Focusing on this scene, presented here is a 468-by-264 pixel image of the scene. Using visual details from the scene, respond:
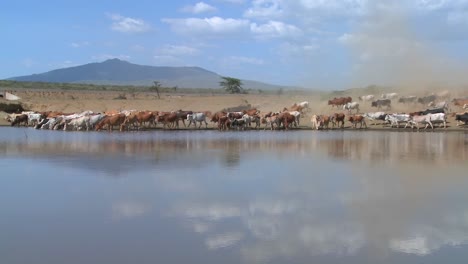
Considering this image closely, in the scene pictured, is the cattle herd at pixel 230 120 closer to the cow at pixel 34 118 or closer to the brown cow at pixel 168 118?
the brown cow at pixel 168 118

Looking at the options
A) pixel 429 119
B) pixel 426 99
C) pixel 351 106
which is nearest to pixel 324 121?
pixel 429 119

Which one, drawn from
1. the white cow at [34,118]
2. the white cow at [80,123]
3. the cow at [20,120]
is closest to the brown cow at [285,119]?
the white cow at [80,123]

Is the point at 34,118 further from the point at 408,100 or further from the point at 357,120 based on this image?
the point at 408,100

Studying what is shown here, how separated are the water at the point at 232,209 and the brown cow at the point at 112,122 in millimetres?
12932

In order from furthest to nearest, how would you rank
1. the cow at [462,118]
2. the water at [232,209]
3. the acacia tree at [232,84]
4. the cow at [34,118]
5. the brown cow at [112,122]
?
the acacia tree at [232,84] < the cow at [34,118] < the cow at [462,118] < the brown cow at [112,122] < the water at [232,209]

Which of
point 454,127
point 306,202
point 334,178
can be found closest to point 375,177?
point 334,178

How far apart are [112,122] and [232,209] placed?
21165 millimetres

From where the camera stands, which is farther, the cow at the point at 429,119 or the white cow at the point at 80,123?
the cow at the point at 429,119

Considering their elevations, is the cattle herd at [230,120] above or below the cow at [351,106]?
below

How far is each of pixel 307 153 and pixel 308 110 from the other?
22.0 m

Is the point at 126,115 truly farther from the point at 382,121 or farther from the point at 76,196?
the point at 76,196

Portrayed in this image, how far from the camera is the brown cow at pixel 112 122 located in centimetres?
2858

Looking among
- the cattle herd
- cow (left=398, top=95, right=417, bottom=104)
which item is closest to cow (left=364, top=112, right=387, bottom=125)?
the cattle herd

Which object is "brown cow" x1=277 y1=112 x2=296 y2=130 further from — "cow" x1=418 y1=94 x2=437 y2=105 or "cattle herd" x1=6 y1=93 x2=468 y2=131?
"cow" x1=418 y1=94 x2=437 y2=105
